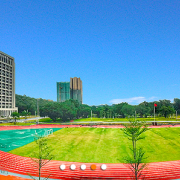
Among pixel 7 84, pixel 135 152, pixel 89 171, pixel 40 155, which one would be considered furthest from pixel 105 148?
pixel 7 84

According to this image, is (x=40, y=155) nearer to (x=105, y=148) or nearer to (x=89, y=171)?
(x=89, y=171)

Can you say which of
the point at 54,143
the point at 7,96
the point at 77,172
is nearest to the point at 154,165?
the point at 77,172

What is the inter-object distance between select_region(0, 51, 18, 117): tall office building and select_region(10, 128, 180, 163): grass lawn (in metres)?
99.2

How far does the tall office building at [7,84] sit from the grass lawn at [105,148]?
99181 millimetres

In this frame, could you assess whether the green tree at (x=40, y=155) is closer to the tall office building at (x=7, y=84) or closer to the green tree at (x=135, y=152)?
the green tree at (x=135, y=152)

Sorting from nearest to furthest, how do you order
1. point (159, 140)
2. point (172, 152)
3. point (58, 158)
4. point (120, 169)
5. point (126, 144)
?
point (120, 169) → point (58, 158) → point (172, 152) → point (126, 144) → point (159, 140)

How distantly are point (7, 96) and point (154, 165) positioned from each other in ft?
427

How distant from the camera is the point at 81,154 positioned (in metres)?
35.3

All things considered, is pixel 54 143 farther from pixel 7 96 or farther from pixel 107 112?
pixel 7 96

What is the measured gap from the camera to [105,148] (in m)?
39.0

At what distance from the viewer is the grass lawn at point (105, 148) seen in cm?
3381

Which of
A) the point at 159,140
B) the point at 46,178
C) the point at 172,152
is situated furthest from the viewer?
the point at 159,140

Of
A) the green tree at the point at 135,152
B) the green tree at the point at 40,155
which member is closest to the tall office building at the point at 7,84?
the green tree at the point at 40,155

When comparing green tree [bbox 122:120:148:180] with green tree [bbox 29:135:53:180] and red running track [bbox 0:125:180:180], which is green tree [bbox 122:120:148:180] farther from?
green tree [bbox 29:135:53:180]
